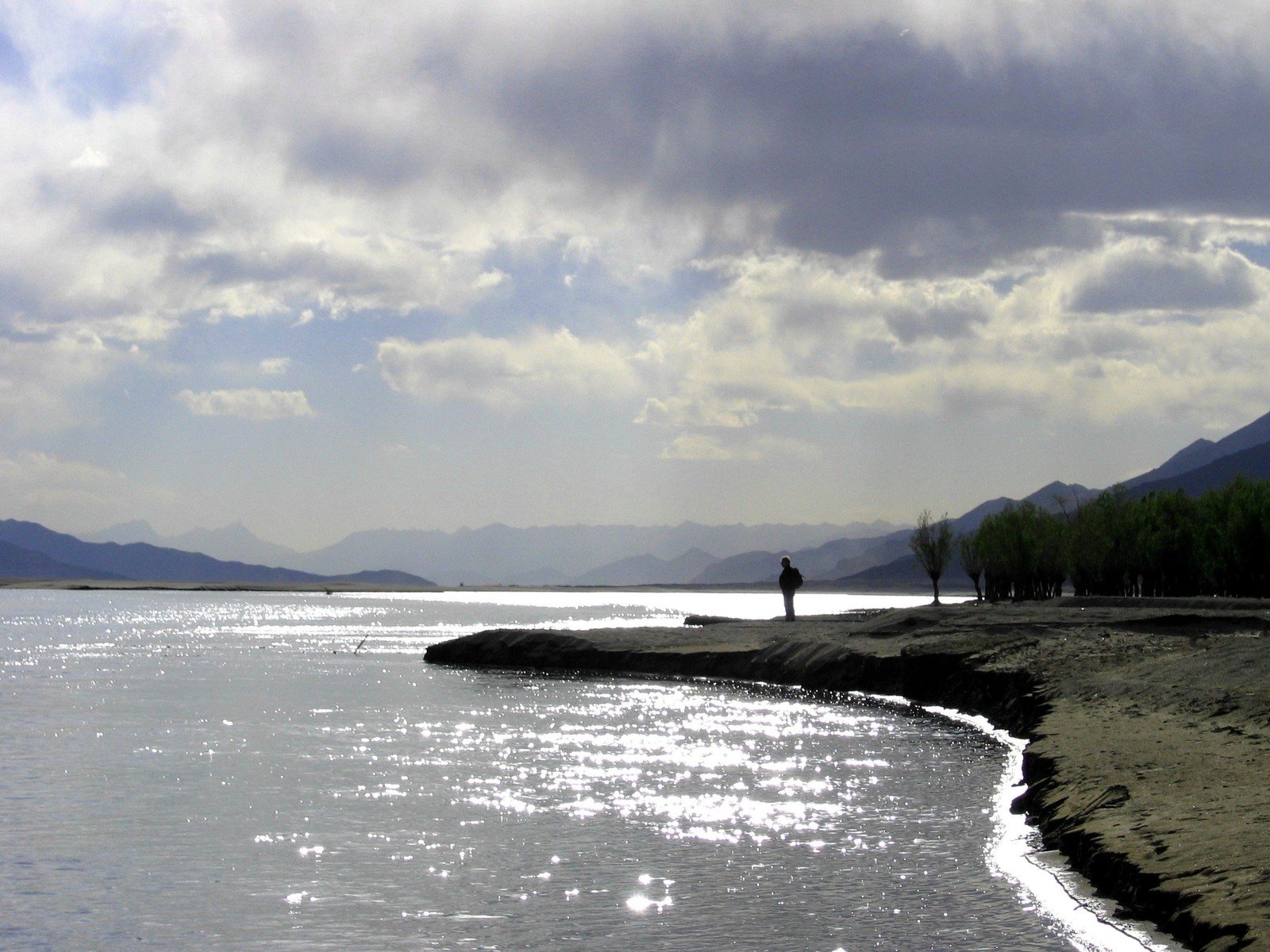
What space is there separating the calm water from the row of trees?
48317 mm

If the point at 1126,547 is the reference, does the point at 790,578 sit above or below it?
below

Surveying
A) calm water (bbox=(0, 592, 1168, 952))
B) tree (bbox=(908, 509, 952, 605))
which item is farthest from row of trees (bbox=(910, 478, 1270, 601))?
calm water (bbox=(0, 592, 1168, 952))

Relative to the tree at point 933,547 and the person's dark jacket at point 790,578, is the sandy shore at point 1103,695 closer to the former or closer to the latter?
the person's dark jacket at point 790,578

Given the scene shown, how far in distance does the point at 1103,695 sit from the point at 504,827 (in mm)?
14499

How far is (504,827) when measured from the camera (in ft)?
67.3

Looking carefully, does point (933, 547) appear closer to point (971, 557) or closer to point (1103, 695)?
point (971, 557)

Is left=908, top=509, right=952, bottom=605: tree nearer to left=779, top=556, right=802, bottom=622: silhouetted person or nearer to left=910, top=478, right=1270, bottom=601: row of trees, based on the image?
left=910, top=478, right=1270, bottom=601: row of trees

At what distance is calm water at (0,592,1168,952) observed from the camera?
48.1 ft

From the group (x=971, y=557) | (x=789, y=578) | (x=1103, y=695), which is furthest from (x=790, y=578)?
(x=971, y=557)

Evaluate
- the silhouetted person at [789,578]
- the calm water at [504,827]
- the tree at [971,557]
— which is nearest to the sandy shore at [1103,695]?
the calm water at [504,827]

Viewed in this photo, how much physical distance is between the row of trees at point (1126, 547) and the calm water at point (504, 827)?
4832 centimetres

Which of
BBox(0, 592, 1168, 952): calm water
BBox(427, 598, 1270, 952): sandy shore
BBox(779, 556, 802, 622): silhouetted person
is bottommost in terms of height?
BBox(0, 592, 1168, 952): calm water

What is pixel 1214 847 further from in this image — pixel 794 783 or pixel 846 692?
pixel 846 692

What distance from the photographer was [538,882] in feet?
54.9
